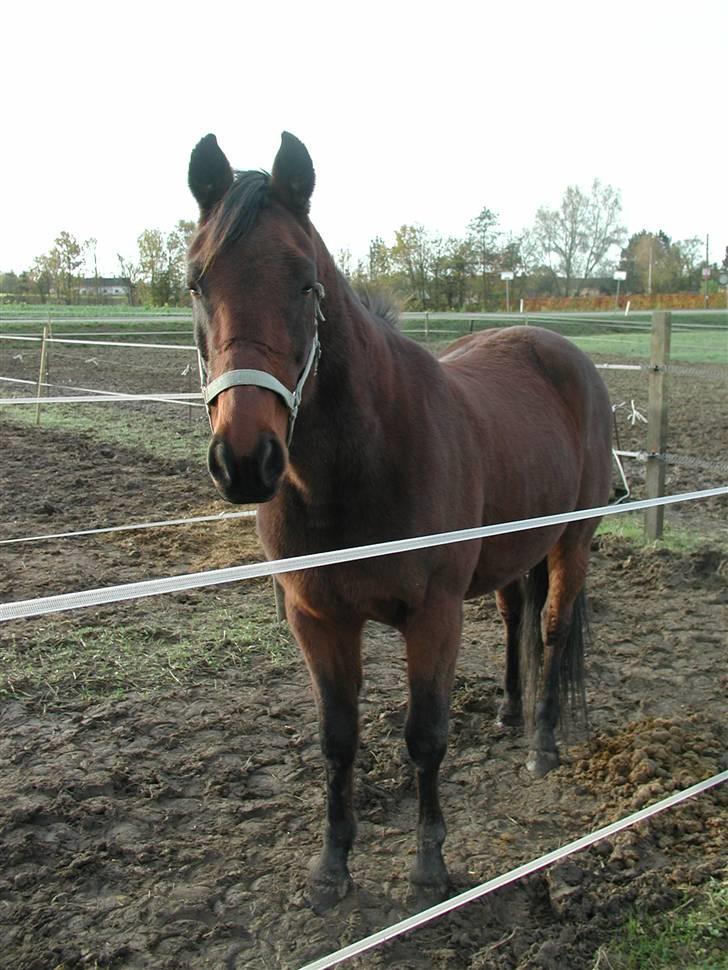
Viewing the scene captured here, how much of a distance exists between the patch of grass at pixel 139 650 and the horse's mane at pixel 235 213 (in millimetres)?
2469

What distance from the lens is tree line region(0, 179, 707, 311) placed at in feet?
94.0

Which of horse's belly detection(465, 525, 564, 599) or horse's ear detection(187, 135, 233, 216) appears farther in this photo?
horse's belly detection(465, 525, 564, 599)

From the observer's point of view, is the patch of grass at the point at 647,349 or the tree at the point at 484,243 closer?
the patch of grass at the point at 647,349

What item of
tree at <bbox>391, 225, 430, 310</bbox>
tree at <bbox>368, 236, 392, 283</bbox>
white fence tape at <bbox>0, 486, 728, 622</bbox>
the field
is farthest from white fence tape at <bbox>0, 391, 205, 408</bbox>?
tree at <bbox>391, 225, 430, 310</bbox>

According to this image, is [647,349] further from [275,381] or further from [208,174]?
[275,381]

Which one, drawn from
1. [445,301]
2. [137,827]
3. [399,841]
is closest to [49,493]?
[137,827]

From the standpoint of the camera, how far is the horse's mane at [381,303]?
115 inches

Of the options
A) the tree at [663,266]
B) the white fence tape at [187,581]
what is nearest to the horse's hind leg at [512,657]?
the white fence tape at [187,581]

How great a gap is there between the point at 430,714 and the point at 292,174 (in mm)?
1648

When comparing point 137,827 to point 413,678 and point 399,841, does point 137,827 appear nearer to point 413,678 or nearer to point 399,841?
point 399,841

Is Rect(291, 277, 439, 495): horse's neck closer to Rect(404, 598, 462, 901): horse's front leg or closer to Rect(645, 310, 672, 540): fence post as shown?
Rect(404, 598, 462, 901): horse's front leg

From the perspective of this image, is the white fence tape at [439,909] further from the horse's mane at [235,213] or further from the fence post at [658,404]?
the fence post at [658,404]

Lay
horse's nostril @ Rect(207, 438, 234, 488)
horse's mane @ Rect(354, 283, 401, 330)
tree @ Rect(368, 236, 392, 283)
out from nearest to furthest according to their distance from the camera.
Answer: horse's nostril @ Rect(207, 438, 234, 488) < horse's mane @ Rect(354, 283, 401, 330) < tree @ Rect(368, 236, 392, 283)

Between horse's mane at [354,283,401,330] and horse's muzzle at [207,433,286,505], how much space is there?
1.25 meters
